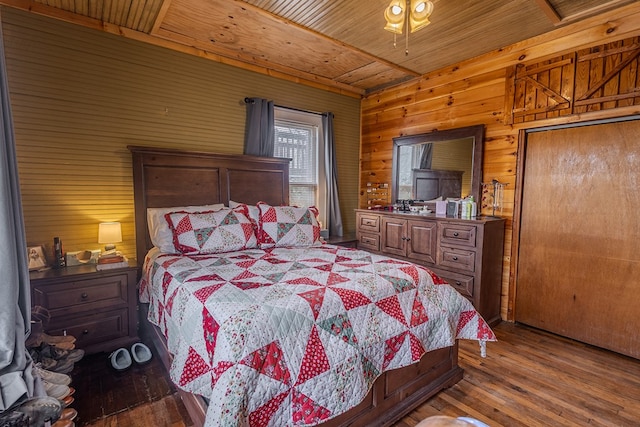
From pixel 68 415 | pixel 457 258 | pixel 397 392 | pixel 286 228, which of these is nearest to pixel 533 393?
pixel 397 392

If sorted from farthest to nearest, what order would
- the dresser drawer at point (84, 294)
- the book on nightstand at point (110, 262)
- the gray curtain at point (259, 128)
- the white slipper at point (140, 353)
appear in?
the gray curtain at point (259, 128), the book on nightstand at point (110, 262), the white slipper at point (140, 353), the dresser drawer at point (84, 294)

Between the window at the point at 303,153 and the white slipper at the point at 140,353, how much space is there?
2166 millimetres

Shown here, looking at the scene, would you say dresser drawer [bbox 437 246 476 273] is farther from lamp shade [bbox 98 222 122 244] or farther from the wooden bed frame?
lamp shade [bbox 98 222 122 244]

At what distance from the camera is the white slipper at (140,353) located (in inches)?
91.5

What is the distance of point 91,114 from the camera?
2.65 meters

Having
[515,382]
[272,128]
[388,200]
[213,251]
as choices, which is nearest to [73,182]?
[213,251]

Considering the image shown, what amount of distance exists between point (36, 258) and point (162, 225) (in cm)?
90

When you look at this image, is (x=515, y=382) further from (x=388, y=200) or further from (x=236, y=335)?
(x=388, y=200)

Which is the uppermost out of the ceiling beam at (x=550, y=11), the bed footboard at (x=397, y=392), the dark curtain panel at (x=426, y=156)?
the ceiling beam at (x=550, y=11)

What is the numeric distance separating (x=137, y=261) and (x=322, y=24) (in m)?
2.58

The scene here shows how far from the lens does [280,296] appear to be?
1517 mm

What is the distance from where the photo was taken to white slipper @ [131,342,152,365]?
91.5 inches

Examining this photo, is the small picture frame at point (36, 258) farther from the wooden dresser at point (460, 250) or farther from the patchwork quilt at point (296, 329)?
the wooden dresser at point (460, 250)

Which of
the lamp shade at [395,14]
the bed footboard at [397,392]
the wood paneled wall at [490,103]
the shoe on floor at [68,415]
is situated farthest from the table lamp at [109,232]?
the wood paneled wall at [490,103]
